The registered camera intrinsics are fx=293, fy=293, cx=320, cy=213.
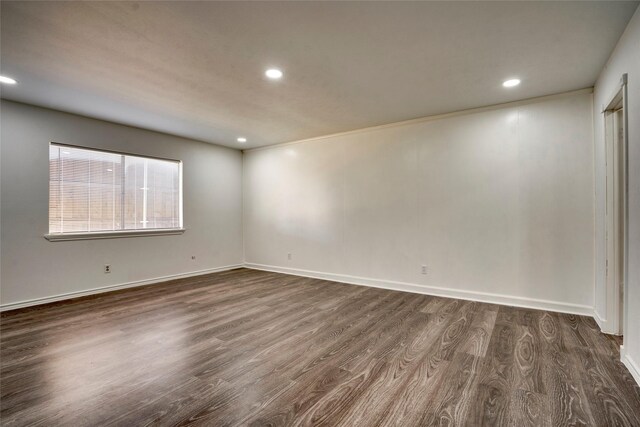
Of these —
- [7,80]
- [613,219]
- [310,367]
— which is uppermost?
[7,80]

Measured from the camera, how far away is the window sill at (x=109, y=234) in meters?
3.92

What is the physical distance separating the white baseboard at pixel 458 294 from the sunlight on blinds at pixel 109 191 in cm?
263

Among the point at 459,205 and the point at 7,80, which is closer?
the point at 7,80

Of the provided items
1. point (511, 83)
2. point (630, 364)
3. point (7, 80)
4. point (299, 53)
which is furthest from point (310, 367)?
point (7, 80)

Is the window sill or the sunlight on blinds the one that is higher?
the sunlight on blinds

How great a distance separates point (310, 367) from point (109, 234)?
388 cm

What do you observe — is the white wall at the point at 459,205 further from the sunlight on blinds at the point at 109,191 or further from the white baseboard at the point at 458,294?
the sunlight on blinds at the point at 109,191

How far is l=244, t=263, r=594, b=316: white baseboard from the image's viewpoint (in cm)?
337

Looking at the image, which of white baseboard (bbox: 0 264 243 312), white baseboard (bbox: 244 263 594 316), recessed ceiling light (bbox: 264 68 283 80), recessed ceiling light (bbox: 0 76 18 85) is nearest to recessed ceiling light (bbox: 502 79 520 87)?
recessed ceiling light (bbox: 264 68 283 80)

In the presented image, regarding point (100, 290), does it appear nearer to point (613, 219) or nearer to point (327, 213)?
point (327, 213)

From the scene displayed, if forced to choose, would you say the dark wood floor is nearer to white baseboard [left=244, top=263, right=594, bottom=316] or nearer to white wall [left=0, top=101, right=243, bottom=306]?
white baseboard [left=244, top=263, right=594, bottom=316]

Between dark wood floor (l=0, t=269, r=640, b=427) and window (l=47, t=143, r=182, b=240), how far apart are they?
1252 millimetres

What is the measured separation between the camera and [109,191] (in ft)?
14.7

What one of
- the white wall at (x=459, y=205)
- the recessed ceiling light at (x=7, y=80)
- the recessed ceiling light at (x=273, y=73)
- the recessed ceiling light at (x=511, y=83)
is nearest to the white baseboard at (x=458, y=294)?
the white wall at (x=459, y=205)
